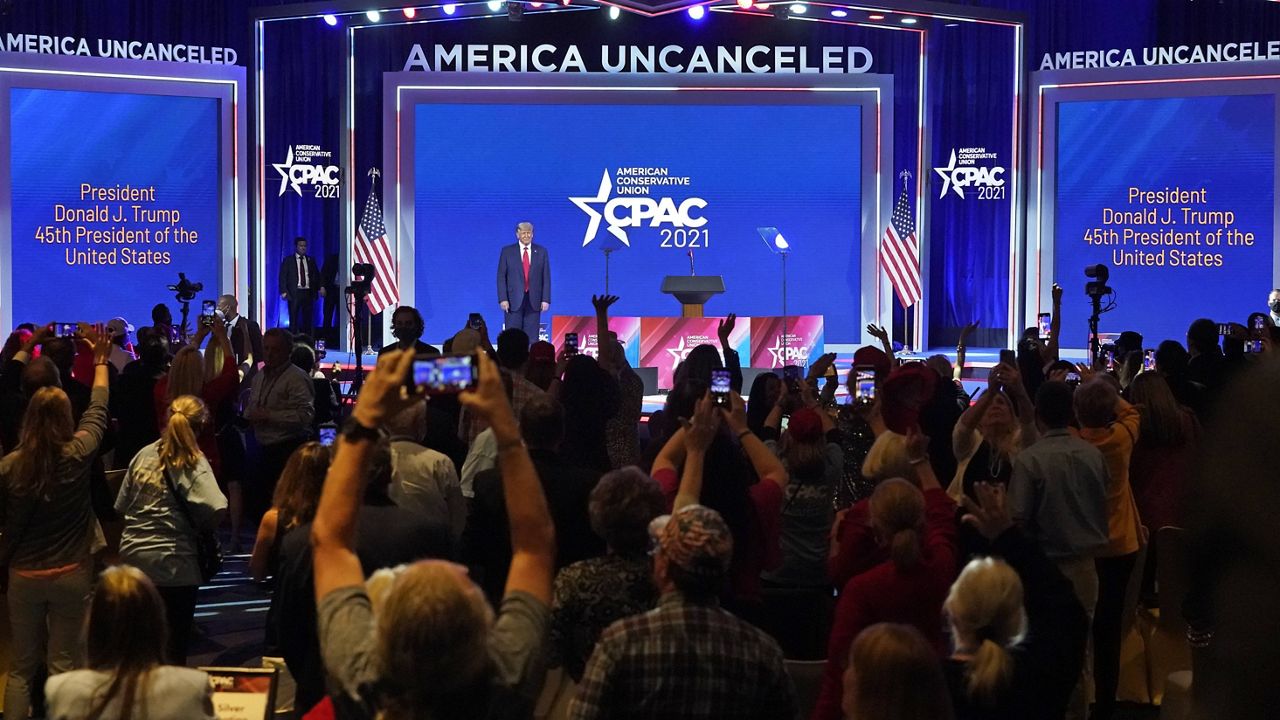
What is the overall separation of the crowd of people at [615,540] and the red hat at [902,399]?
0.5 inches

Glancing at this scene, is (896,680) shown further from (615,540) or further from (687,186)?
(687,186)

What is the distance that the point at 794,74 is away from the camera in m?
17.3

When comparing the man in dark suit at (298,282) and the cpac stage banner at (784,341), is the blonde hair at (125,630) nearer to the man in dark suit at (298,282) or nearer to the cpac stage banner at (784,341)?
the cpac stage banner at (784,341)

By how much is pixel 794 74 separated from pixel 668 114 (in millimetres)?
1537

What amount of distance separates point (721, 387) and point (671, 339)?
981 cm

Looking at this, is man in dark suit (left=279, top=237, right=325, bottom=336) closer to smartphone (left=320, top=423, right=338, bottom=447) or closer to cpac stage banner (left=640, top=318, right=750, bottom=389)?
cpac stage banner (left=640, top=318, right=750, bottom=389)

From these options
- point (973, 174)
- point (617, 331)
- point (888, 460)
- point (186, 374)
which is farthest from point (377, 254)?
point (888, 460)

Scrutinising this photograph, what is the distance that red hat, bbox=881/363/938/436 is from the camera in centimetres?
505

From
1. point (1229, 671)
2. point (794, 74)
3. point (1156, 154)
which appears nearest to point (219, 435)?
point (1229, 671)

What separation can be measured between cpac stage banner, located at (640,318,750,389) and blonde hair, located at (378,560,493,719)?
39.6 feet

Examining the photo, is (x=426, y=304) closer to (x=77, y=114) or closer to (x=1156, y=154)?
(x=77, y=114)

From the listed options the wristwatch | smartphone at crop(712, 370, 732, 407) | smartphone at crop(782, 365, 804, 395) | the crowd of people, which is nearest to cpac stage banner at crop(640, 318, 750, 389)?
the crowd of people

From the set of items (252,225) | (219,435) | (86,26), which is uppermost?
(86,26)

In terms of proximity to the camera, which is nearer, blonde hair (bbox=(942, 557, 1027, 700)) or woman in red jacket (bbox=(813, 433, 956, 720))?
blonde hair (bbox=(942, 557, 1027, 700))
